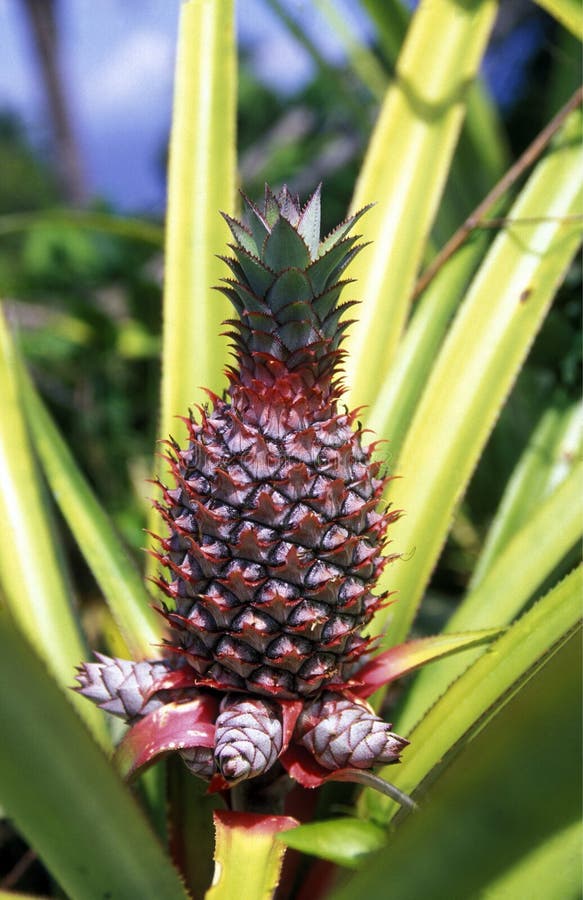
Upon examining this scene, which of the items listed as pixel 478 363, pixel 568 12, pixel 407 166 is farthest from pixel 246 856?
pixel 568 12

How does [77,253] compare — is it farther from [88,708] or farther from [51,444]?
[88,708]

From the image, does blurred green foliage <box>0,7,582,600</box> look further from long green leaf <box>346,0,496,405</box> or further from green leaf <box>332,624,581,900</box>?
green leaf <box>332,624,581,900</box>

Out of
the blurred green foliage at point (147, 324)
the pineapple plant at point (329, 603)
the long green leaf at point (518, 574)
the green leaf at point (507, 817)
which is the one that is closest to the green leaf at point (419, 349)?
the pineapple plant at point (329, 603)

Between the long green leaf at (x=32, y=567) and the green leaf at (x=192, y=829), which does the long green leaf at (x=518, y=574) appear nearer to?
the green leaf at (x=192, y=829)

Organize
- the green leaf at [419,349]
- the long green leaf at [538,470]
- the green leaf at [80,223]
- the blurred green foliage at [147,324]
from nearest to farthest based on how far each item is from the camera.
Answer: the green leaf at [419,349], the long green leaf at [538,470], the green leaf at [80,223], the blurred green foliage at [147,324]

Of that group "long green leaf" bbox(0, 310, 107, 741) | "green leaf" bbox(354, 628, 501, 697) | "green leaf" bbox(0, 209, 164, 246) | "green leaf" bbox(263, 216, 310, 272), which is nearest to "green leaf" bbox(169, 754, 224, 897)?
"long green leaf" bbox(0, 310, 107, 741)

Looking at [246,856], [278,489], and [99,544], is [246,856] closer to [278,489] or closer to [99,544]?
[278,489]
